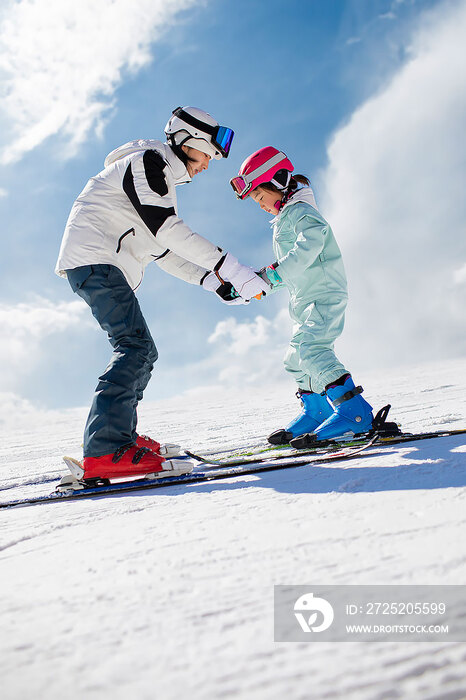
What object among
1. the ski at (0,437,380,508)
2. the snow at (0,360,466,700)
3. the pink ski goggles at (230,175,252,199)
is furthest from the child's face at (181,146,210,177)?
the snow at (0,360,466,700)

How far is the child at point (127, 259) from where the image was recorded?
2.47 m

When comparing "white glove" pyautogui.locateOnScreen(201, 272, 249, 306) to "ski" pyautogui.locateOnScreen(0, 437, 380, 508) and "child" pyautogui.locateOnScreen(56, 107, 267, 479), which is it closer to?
"child" pyautogui.locateOnScreen(56, 107, 267, 479)

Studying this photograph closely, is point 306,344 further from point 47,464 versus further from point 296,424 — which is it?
point 47,464

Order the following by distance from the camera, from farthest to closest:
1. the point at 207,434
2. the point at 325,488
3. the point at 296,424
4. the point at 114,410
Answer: the point at 207,434, the point at 296,424, the point at 114,410, the point at 325,488

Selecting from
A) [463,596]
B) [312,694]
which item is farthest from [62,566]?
[463,596]

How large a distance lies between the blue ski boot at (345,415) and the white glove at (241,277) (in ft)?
2.83

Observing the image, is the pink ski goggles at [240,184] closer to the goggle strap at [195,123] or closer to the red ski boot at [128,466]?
the goggle strap at [195,123]

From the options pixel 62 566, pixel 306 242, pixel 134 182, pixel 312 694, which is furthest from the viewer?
pixel 306 242

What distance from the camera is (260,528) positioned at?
126 cm

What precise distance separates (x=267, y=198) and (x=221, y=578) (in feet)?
10.3

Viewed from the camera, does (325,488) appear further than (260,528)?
Yes

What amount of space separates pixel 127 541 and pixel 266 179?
2.97 metres

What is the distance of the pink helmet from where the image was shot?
348cm

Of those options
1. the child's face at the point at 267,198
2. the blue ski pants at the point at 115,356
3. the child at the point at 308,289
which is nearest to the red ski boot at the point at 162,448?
the blue ski pants at the point at 115,356
